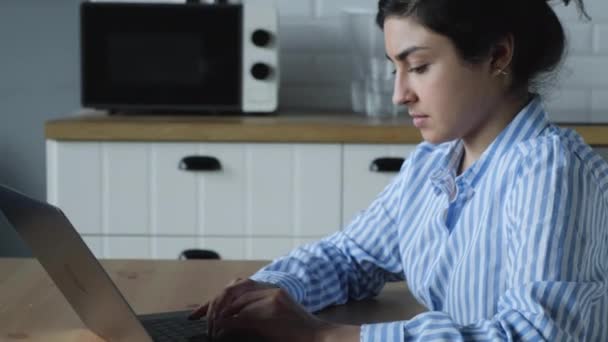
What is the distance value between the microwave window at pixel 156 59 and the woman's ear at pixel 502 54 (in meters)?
1.61

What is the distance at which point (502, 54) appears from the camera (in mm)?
1224

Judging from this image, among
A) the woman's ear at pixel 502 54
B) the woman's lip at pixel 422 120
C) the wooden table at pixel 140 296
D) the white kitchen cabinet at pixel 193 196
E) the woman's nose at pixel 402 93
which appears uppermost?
the woman's ear at pixel 502 54

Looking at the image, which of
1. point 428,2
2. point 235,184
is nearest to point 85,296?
point 428,2

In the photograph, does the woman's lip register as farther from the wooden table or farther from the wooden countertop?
the wooden countertop

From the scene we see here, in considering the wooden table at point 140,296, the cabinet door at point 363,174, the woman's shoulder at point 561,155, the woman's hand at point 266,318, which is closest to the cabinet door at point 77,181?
the cabinet door at point 363,174

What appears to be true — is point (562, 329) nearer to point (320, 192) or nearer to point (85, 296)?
point (85, 296)

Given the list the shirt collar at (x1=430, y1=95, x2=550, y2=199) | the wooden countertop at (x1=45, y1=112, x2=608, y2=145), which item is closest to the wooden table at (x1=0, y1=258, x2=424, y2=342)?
the shirt collar at (x1=430, y1=95, x2=550, y2=199)

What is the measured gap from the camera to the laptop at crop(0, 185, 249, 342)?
1016 mm

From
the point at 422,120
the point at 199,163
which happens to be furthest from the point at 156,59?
the point at 422,120

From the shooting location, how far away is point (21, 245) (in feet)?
10.5

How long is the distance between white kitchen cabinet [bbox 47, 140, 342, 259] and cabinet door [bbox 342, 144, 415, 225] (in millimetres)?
27

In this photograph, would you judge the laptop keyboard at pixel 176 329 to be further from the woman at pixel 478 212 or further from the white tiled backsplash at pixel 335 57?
the white tiled backsplash at pixel 335 57

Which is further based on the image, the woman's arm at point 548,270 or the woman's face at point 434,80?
the woman's face at point 434,80

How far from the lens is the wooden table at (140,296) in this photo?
3.90 ft
